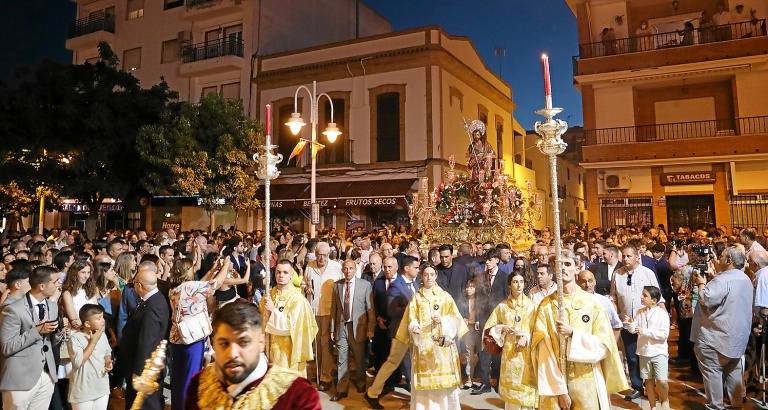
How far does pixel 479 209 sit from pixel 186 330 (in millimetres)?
9314

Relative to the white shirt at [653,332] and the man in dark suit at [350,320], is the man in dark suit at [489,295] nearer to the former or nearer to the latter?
the man in dark suit at [350,320]

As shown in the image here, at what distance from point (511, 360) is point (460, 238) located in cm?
801

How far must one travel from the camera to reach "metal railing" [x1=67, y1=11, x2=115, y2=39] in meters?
29.7

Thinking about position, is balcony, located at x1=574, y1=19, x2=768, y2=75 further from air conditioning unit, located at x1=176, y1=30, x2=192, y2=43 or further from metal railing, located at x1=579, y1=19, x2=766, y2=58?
air conditioning unit, located at x1=176, y1=30, x2=192, y2=43

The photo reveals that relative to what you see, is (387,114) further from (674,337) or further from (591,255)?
(674,337)

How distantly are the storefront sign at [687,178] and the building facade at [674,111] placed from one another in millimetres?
38

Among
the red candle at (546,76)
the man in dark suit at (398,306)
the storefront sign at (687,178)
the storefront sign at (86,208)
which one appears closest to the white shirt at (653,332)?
the man in dark suit at (398,306)

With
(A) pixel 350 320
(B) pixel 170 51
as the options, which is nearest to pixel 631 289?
(A) pixel 350 320

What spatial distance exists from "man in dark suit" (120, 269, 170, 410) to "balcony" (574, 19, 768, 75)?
20397 mm

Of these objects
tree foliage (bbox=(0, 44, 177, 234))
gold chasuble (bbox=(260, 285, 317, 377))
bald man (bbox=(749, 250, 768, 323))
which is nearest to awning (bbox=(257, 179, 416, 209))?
tree foliage (bbox=(0, 44, 177, 234))

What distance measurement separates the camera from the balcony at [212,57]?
25359 millimetres

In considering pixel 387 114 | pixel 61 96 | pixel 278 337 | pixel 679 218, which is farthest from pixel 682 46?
pixel 61 96

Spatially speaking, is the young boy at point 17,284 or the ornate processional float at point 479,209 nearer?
the young boy at point 17,284

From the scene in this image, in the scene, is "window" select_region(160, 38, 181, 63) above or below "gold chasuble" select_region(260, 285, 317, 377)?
above
